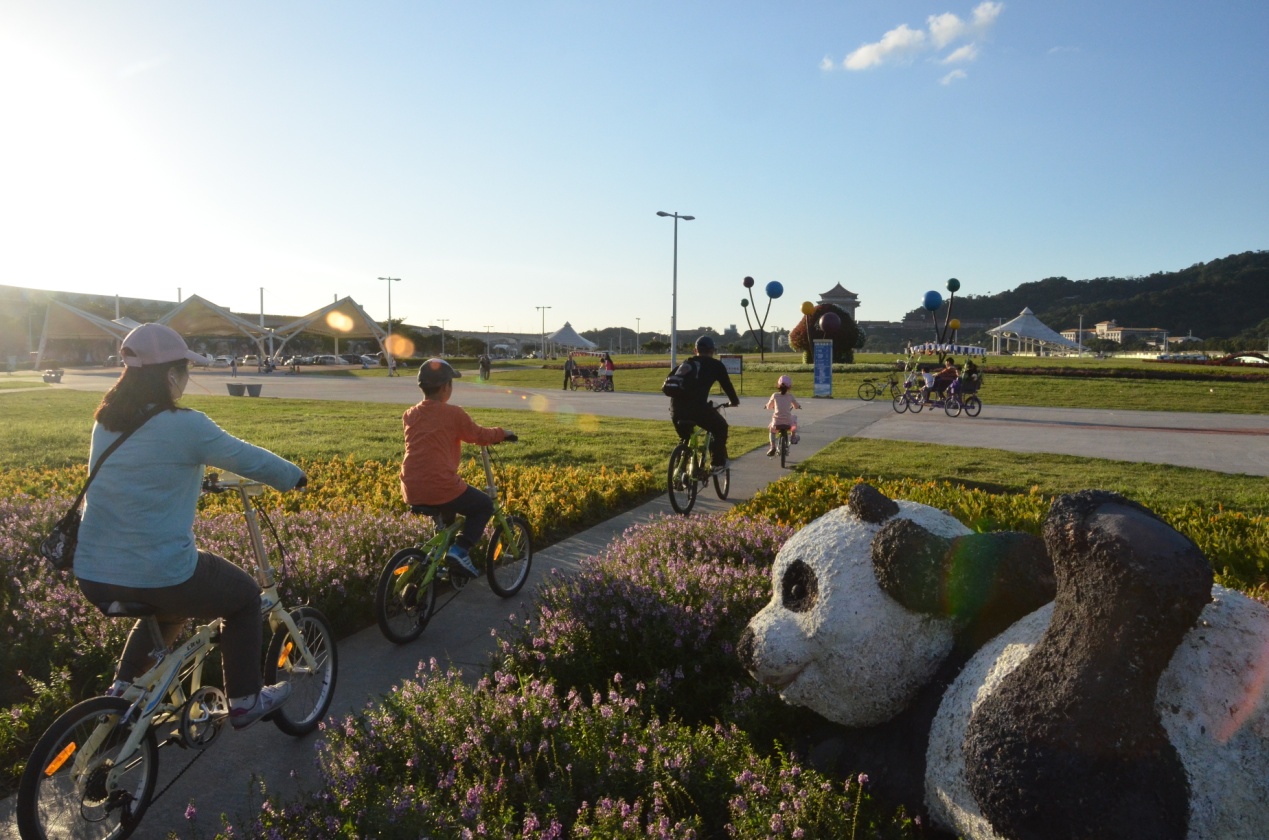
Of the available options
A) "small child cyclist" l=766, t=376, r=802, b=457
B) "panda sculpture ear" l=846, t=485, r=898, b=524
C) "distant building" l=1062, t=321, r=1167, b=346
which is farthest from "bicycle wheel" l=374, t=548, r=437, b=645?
"distant building" l=1062, t=321, r=1167, b=346

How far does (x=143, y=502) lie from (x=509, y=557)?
3164 millimetres

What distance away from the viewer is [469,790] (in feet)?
9.20

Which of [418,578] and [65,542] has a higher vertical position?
[65,542]

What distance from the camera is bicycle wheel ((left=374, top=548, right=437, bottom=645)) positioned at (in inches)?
189

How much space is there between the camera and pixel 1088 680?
1.98 metres

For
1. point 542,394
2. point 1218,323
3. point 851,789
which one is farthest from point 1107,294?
point 851,789

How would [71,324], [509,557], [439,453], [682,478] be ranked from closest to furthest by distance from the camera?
[439,453], [509,557], [682,478], [71,324]

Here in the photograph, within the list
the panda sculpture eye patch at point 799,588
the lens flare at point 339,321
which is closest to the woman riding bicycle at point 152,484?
the panda sculpture eye patch at point 799,588

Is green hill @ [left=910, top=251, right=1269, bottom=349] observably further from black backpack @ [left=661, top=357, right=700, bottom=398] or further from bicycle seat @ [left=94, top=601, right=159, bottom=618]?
bicycle seat @ [left=94, top=601, right=159, bottom=618]

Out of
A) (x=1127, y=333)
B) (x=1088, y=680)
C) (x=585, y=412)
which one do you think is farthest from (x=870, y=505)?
(x=1127, y=333)

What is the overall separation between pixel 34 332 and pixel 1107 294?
15393 centimetres

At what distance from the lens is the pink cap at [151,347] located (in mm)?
2988

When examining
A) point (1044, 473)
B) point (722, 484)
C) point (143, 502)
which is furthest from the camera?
point (1044, 473)

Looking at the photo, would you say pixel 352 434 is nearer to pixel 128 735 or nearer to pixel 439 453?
pixel 439 453
